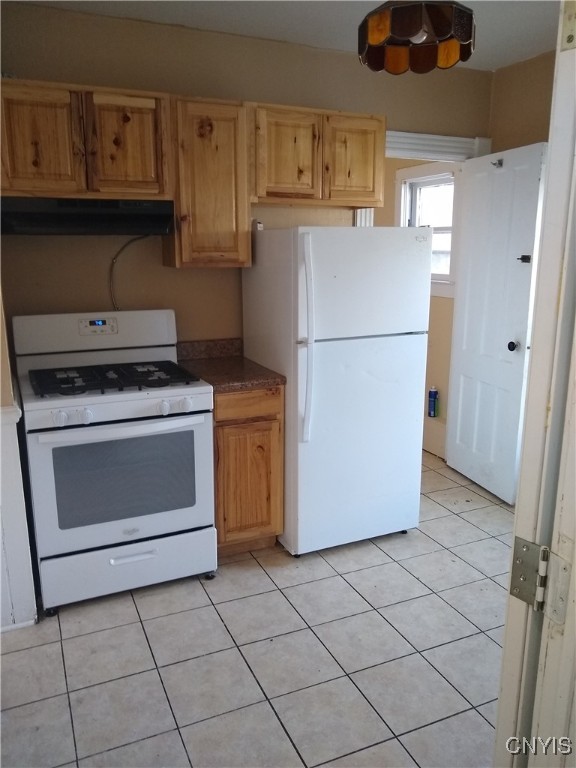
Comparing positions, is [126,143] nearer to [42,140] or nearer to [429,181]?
[42,140]

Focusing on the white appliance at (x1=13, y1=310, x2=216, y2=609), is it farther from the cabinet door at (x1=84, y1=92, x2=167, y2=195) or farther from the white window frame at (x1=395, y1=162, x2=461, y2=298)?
the white window frame at (x1=395, y1=162, x2=461, y2=298)

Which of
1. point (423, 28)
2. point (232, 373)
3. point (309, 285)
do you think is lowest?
point (232, 373)

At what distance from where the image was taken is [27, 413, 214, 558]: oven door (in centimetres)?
241

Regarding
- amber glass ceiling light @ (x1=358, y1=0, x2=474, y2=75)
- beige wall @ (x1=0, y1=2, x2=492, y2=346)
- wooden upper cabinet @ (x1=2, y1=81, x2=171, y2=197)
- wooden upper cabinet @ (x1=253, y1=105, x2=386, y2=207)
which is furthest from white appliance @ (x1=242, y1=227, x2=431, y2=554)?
amber glass ceiling light @ (x1=358, y1=0, x2=474, y2=75)

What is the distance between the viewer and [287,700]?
2.05m

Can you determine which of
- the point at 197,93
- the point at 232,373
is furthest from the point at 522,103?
the point at 232,373

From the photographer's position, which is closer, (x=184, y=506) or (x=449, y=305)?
(x=184, y=506)

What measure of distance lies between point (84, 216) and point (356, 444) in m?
1.66

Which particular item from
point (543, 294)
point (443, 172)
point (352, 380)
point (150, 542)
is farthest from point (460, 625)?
point (443, 172)

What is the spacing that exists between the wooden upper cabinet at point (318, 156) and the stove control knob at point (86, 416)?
1.35 m

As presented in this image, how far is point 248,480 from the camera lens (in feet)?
9.47

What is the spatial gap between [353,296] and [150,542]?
4.74 feet

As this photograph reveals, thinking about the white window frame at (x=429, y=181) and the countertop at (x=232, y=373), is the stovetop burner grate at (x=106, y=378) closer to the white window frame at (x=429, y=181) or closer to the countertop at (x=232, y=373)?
the countertop at (x=232, y=373)

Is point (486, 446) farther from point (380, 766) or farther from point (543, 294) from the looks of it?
point (543, 294)
